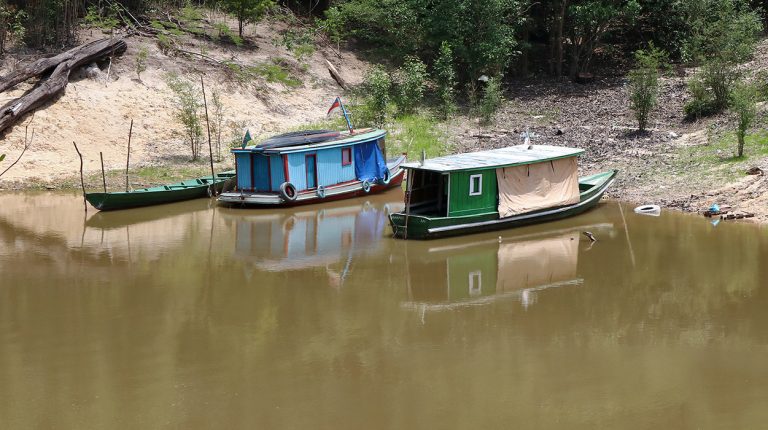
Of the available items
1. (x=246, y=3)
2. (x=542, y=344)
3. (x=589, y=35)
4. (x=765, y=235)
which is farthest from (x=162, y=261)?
(x=589, y=35)

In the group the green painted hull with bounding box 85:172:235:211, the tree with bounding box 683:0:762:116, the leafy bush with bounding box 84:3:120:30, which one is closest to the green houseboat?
the green painted hull with bounding box 85:172:235:211

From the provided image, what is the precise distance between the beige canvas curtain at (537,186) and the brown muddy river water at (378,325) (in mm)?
522

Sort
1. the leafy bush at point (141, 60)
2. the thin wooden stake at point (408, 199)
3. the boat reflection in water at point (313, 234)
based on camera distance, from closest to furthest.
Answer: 1. the boat reflection in water at point (313, 234)
2. the thin wooden stake at point (408, 199)
3. the leafy bush at point (141, 60)

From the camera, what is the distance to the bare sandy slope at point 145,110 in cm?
2352

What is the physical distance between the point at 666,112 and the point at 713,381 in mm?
16441

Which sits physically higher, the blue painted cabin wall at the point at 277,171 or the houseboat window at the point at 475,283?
the blue painted cabin wall at the point at 277,171

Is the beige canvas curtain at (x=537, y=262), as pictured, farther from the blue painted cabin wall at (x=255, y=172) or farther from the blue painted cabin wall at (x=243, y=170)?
the blue painted cabin wall at (x=243, y=170)

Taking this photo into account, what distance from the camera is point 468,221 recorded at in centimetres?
1791

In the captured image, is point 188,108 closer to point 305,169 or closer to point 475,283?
point 305,169

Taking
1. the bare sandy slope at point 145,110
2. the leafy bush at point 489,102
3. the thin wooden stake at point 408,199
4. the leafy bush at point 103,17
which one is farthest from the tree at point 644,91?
the leafy bush at point 103,17

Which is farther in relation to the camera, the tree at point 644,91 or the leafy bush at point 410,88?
the leafy bush at point 410,88

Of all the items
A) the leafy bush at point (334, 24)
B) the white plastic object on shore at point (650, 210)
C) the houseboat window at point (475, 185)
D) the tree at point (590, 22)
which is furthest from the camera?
the leafy bush at point (334, 24)

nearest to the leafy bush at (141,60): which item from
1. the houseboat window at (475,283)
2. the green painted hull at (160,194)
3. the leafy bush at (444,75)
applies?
the green painted hull at (160,194)

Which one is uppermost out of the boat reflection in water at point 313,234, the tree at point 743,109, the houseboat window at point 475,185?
the tree at point 743,109
